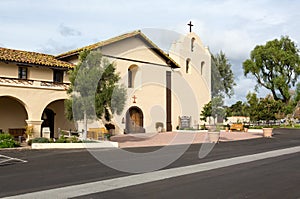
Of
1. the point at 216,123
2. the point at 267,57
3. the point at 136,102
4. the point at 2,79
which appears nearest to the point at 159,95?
the point at 136,102

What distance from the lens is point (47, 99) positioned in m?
21.8

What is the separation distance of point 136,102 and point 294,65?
3213 centimetres

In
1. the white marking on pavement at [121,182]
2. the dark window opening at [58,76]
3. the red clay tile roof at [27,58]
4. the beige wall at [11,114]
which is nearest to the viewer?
the white marking on pavement at [121,182]

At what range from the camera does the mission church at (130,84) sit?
842 inches

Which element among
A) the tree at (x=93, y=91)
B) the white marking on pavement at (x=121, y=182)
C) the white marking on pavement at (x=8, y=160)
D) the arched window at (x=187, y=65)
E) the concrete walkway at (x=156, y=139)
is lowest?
the white marking on pavement at (x=121, y=182)

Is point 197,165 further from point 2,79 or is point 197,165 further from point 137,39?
point 137,39

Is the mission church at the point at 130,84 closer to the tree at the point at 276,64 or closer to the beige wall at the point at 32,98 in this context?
the beige wall at the point at 32,98

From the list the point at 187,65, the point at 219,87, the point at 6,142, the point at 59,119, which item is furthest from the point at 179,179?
the point at 219,87

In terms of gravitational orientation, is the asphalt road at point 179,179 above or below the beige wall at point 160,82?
below

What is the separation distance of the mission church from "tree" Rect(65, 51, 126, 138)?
2.03m

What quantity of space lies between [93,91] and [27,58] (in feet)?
20.3

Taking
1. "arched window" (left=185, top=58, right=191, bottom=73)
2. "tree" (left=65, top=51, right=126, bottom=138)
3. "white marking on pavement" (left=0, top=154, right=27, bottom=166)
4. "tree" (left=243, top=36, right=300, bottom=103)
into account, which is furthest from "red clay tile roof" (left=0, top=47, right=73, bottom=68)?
"tree" (left=243, top=36, right=300, bottom=103)

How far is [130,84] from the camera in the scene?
2847 centimetres

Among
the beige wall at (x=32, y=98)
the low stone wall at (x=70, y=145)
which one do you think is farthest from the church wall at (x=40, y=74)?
the low stone wall at (x=70, y=145)
